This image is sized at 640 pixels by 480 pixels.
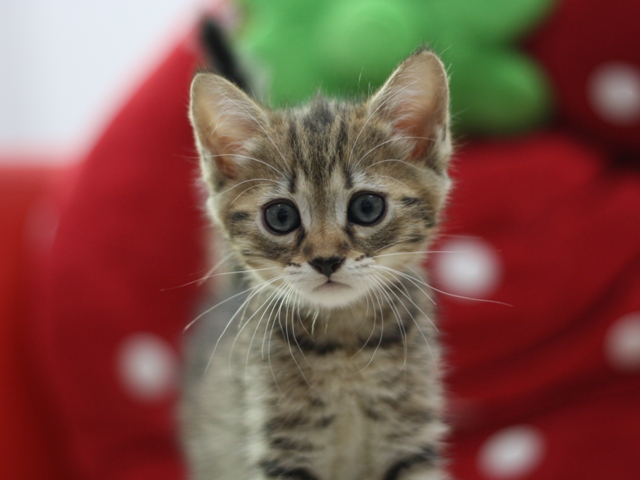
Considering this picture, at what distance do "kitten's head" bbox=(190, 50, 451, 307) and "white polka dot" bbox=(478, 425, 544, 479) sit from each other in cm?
75

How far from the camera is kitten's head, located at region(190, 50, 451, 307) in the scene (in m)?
0.60

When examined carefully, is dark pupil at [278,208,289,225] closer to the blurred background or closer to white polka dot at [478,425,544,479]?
the blurred background

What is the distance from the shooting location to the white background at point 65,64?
2193 mm

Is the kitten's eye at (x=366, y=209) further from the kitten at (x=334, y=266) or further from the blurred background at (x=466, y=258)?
the blurred background at (x=466, y=258)

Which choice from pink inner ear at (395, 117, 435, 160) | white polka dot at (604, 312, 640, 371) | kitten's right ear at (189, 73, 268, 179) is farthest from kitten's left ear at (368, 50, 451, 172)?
white polka dot at (604, 312, 640, 371)

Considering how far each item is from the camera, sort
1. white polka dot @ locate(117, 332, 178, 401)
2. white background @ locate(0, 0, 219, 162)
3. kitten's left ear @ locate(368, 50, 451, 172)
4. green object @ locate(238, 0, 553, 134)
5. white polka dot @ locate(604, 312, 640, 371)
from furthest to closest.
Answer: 1. white background @ locate(0, 0, 219, 162)
2. white polka dot @ locate(117, 332, 178, 401)
3. white polka dot @ locate(604, 312, 640, 371)
4. green object @ locate(238, 0, 553, 134)
5. kitten's left ear @ locate(368, 50, 451, 172)

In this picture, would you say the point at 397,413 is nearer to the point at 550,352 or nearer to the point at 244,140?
the point at 244,140

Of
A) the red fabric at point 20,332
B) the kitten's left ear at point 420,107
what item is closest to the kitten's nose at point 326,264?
the kitten's left ear at point 420,107

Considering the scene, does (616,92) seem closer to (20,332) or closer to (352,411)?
(352,411)

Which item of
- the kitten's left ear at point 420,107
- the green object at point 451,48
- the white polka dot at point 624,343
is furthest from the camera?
the white polka dot at point 624,343

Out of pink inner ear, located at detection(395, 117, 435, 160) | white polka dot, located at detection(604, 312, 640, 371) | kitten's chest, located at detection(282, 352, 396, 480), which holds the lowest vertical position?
white polka dot, located at detection(604, 312, 640, 371)

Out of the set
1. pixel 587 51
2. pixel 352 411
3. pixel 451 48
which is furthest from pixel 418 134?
pixel 587 51

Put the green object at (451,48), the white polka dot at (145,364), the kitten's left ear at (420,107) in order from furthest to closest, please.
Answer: the white polka dot at (145,364)
the green object at (451,48)
the kitten's left ear at (420,107)

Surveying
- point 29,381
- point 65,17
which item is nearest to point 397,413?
point 29,381
